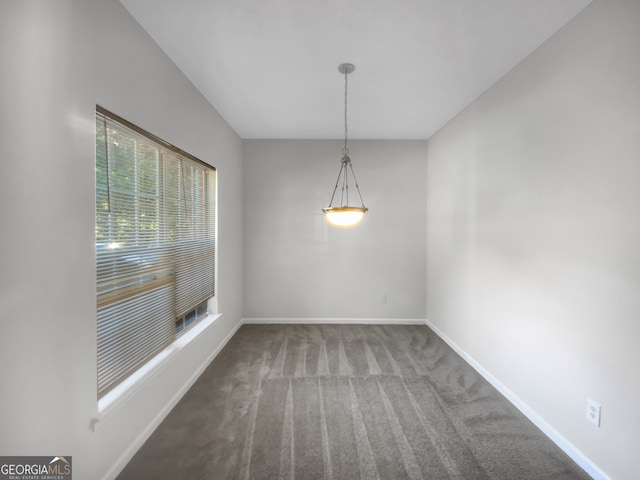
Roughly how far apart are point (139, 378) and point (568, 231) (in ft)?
9.77

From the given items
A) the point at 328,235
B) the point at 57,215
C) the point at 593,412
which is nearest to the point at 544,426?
the point at 593,412

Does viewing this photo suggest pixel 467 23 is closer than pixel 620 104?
No

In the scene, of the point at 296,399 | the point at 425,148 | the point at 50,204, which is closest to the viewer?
the point at 50,204

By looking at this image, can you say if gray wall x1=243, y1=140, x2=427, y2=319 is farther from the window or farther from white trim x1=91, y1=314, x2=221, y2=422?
white trim x1=91, y1=314, x2=221, y2=422

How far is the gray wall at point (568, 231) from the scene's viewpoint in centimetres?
145

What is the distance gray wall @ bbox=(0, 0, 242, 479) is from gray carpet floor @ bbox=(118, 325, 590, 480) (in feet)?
1.32

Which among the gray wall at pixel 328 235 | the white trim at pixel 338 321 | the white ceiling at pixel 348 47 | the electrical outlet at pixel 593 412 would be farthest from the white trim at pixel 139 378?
the electrical outlet at pixel 593 412

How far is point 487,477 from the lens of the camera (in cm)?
160

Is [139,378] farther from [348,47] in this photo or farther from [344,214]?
[348,47]

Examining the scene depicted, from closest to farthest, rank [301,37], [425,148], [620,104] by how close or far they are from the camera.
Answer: [620,104]
[301,37]
[425,148]

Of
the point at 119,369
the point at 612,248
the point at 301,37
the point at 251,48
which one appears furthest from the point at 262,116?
the point at 612,248

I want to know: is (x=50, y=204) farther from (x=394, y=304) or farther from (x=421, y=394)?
(x=394, y=304)

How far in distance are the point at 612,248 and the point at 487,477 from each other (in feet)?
4.93

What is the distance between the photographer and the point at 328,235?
161 inches
